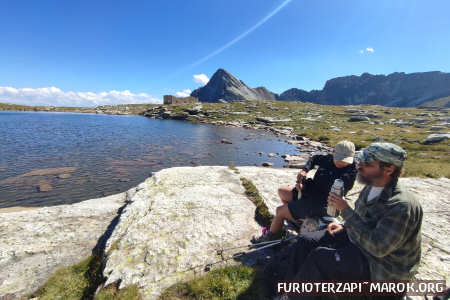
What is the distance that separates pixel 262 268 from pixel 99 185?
1551 cm

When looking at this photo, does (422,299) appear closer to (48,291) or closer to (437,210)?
(437,210)

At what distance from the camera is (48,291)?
193 inches

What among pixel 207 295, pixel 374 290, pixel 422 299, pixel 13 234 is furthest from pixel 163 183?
pixel 422 299

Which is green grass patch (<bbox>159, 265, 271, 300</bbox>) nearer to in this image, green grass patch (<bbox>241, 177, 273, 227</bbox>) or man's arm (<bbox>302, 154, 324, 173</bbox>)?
green grass patch (<bbox>241, 177, 273, 227</bbox>)

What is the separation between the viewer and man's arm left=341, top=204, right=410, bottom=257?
2922mm

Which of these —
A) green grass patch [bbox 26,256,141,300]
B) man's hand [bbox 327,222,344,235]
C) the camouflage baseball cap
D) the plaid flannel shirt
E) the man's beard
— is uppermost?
the camouflage baseball cap

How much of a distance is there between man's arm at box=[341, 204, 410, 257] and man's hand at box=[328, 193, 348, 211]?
0.43 m

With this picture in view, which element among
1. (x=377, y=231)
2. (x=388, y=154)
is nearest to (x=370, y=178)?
(x=388, y=154)

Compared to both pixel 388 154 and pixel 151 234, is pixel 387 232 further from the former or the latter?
pixel 151 234

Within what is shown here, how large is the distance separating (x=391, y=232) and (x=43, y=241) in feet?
30.5

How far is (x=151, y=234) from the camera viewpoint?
6211 mm

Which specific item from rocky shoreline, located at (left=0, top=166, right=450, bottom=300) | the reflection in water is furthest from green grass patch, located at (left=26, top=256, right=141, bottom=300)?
the reflection in water

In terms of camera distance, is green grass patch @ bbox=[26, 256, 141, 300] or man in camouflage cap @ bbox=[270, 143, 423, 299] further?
green grass patch @ bbox=[26, 256, 141, 300]

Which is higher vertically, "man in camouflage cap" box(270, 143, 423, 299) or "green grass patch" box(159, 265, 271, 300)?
"man in camouflage cap" box(270, 143, 423, 299)
